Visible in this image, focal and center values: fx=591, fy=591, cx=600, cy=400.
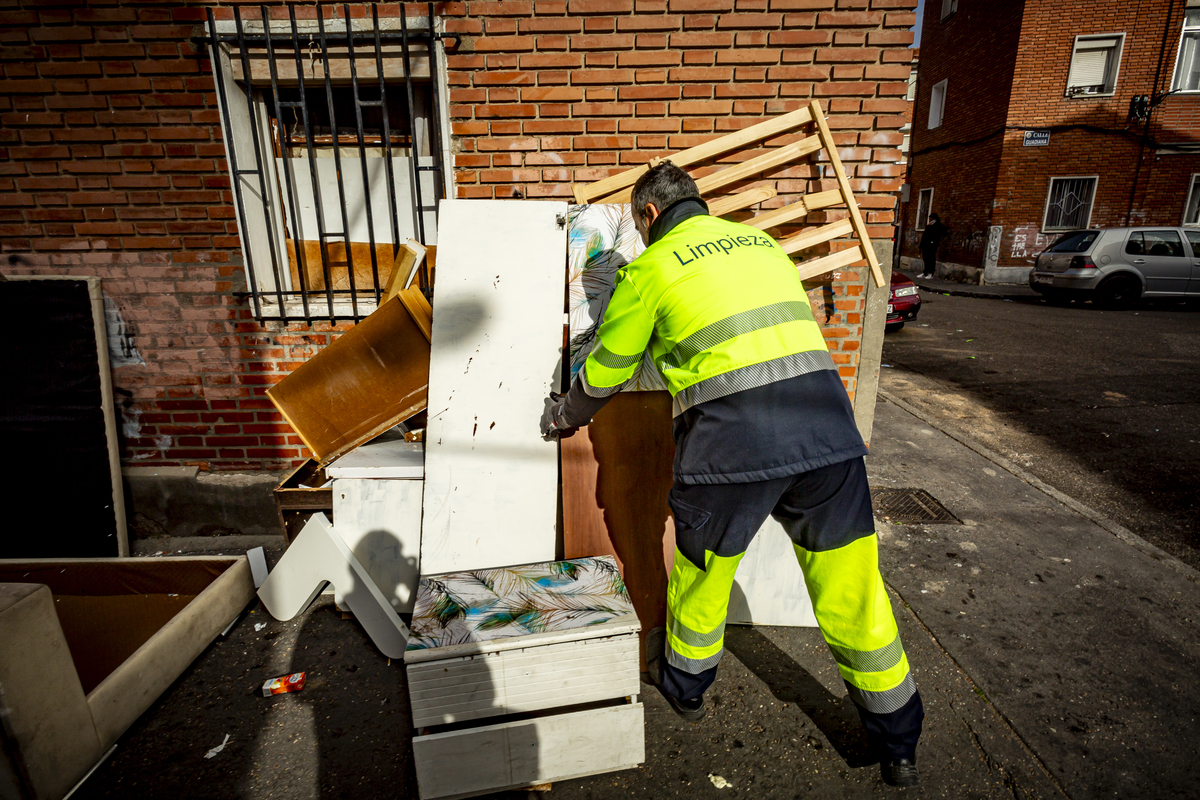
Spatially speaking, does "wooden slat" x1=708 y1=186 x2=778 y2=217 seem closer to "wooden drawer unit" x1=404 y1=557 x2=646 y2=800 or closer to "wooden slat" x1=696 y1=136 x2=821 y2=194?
"wooden slat" x1=696 y1=136 x2=821 y2=194

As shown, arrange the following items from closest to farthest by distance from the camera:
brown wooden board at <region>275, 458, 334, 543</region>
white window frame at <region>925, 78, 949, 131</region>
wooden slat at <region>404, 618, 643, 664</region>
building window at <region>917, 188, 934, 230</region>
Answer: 1. wooden slat at <region>404, 618, 643, 664</region>
2. brown wooden board at <region>275, 458, 334, 543</region>
3. white window frame at <region>925, 78, 949, 131</region>
4. building window at <region>917, 188, 934, 230</region>

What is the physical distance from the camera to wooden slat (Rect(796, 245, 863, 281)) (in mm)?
2955

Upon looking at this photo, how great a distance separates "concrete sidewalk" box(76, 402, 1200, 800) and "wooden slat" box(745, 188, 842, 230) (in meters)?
1.99

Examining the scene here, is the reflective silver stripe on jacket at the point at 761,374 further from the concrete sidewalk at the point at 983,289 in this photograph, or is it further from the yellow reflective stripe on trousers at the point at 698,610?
the concrete sidewalk at the point at 983,289

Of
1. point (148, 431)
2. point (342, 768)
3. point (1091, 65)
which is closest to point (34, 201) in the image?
point (148, 431)

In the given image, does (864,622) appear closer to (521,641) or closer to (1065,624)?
(521,641)

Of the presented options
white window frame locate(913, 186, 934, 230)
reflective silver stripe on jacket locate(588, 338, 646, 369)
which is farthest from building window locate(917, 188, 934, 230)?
reflective silver stripe on jacket locate(588, 338, 646, 369)

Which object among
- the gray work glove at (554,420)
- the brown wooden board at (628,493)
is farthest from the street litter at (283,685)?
the gray work glove at (554,420)

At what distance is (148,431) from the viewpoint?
11.8 feet

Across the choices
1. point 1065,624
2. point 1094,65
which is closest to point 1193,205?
point 1094,65

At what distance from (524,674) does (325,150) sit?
10.4 ft

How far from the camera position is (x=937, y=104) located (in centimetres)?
1923

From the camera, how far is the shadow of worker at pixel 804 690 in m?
2.19

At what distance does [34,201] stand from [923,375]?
27.2ft
